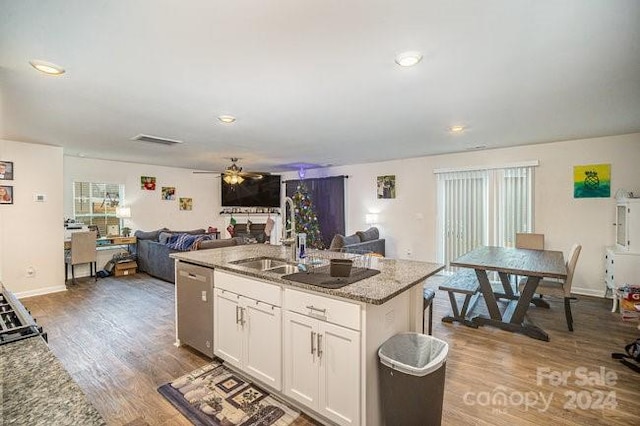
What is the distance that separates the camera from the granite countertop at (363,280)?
173 cm

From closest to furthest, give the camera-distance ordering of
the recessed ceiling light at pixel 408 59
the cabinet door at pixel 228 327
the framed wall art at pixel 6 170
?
the recessed ceiling light at pixel 408 59, the cabinet door at pixel 228 327, the framed wall art at pixel 6 170

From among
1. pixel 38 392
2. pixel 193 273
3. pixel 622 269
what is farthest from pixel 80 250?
pixel 622 269

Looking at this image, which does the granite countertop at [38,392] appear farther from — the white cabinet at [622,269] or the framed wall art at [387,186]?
the framed wall art at [387,186]

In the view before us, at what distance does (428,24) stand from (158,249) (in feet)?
18.7

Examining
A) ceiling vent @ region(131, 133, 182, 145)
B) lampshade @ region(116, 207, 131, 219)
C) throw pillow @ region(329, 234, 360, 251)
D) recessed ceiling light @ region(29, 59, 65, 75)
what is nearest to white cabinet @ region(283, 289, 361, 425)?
recessed ceiling light @ region(29, 59, 65, 75)

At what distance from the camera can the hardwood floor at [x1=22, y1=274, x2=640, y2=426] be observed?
207 cm

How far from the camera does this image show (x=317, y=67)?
2176 mm

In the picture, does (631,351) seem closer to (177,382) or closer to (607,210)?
(607,210)

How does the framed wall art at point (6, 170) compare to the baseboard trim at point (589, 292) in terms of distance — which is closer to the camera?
the framed wall art at point (6, 170)

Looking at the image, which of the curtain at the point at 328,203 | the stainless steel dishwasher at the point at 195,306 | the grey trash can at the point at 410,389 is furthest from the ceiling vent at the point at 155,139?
the grey trash can at the point at 410,389

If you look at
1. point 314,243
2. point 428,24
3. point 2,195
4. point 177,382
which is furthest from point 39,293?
point 428,24

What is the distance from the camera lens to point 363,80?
2389 millimetres

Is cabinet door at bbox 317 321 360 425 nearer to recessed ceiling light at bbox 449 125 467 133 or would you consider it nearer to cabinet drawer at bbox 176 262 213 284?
cabinet drawer at bbox 176 262 213 284

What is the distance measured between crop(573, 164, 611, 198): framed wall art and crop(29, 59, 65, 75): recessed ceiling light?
253 inches
